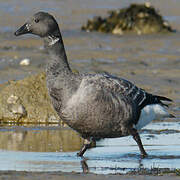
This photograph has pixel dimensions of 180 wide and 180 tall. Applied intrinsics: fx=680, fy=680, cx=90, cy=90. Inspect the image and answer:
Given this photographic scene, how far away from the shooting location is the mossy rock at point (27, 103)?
1238 centimetres

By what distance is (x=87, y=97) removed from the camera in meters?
8.95

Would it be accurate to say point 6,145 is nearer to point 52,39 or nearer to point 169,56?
point 52,39

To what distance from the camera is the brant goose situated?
895cm

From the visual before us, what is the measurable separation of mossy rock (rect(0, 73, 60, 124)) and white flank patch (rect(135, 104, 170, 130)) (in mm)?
2540

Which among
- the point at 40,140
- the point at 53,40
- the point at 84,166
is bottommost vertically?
the point at 40,140

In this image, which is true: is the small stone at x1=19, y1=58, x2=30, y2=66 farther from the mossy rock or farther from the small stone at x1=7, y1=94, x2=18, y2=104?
the small stone at x1=7, y1=94, x2=18, y2=104

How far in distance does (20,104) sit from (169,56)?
22.1ft

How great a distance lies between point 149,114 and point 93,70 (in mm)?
6204

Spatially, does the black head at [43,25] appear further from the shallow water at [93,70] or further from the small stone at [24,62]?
the small stone at [24,62]

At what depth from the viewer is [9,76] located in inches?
612

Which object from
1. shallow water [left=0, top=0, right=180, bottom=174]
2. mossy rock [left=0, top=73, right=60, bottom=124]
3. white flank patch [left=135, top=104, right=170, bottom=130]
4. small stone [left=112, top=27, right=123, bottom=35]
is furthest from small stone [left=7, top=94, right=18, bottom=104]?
small stone [left=112, top=27, right=123, bottom=35]

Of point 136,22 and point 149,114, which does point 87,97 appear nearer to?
point 149,114

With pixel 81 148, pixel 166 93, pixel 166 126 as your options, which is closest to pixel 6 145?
pixel 81 148

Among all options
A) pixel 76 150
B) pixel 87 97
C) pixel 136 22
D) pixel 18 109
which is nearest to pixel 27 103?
pixel 18 109
